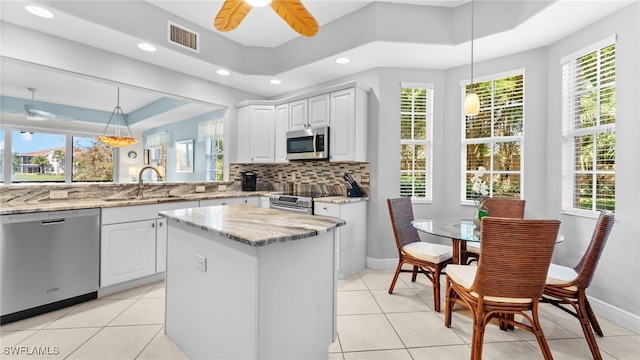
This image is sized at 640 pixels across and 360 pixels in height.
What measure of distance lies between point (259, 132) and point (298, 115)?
2.58 ft

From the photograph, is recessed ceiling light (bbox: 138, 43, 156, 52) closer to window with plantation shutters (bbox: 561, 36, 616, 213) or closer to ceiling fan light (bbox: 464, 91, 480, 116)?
ceiling fan light (bbox: 464, 91, 480, 116)

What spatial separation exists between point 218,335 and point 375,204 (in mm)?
2490

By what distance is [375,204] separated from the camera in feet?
11.7

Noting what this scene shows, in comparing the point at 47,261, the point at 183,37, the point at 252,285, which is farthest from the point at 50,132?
the point at 252,285

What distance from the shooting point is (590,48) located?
257cm

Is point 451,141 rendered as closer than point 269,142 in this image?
Yes

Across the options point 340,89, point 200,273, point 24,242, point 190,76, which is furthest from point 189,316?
point 190,76

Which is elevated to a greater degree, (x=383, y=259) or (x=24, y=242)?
(x=24, y=242)

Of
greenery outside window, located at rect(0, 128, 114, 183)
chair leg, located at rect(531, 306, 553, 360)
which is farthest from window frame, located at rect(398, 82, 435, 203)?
greenery outside window, located at rect(0, 128, 114, 183)

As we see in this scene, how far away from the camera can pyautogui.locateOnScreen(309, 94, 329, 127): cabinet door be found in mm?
3682

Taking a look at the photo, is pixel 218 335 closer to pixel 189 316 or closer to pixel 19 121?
pixel 189 316

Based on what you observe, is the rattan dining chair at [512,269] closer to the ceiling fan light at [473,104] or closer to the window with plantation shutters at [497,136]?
the ceiling fan light at [473,104]

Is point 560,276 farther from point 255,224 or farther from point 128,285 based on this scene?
point 128,285

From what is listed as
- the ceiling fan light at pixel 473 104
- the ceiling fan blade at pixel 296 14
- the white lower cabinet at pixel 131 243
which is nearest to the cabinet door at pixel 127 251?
the white lower cabinet at pixel 131 243
